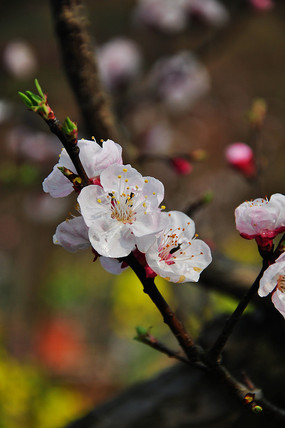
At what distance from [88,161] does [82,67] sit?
0.46m

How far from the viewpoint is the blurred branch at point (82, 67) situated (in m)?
0.84

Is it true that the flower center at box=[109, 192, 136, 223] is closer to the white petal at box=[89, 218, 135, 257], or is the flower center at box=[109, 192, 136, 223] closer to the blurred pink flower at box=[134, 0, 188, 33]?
the white petal at box=[89, 218, 135, 257]

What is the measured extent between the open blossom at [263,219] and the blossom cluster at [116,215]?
0.06 metres

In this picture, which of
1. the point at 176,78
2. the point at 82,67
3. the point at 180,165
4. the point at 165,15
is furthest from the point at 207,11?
the point at 82,67

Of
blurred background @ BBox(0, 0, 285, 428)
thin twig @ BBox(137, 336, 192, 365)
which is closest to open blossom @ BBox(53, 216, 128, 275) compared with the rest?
thin twig @ BBox(137, 336, 192, 365)

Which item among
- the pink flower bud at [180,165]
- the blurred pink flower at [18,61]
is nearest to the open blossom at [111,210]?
the pink flower bud at [180,165]

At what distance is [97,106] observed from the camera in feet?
3.00

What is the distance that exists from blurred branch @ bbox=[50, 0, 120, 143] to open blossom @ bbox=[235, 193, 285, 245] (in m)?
0.48

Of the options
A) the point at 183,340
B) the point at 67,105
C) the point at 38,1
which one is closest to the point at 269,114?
the point at 67,105

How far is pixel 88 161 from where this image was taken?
0.47m

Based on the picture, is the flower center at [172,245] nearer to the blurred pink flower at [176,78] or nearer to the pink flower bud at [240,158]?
the pink flower bud at [240,158]

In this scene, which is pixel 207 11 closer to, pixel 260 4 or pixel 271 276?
pixel 260 4

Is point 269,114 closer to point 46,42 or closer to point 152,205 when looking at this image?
point 46,42

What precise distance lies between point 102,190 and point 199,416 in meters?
0.59
